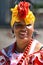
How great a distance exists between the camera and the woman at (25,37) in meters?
2.15

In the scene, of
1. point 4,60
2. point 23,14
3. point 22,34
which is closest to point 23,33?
point 22,34

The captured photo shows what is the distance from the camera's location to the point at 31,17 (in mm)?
2186

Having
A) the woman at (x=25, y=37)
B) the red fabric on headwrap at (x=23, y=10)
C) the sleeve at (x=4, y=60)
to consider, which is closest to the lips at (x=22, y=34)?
the woman at (x=25, y=37)

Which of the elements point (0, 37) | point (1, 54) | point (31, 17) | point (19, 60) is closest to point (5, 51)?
point (1, 54)

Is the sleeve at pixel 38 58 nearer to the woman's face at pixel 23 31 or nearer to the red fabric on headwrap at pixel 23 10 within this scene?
the woman's face at pixel 23 31

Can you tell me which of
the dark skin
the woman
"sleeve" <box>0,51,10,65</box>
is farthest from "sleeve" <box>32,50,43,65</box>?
"sleeve" <box>0,51,10,65</box>

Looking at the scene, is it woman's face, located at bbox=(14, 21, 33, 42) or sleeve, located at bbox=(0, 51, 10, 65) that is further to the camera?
sleeve, located at bbox=(0, 51, 10, 65)

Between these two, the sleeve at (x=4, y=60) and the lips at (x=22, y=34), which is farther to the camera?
the sleeve at (x=4, y=60)

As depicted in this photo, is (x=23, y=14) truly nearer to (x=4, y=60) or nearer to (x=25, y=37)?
(x=25, y=37)

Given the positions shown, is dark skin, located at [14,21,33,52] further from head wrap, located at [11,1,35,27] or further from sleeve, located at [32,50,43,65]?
sleeve, located at [32,50,43,65]

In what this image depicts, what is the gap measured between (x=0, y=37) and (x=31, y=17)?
302 cm

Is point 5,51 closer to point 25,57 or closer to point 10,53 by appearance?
point 10,53

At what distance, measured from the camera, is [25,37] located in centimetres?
218

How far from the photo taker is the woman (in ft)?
7.05
